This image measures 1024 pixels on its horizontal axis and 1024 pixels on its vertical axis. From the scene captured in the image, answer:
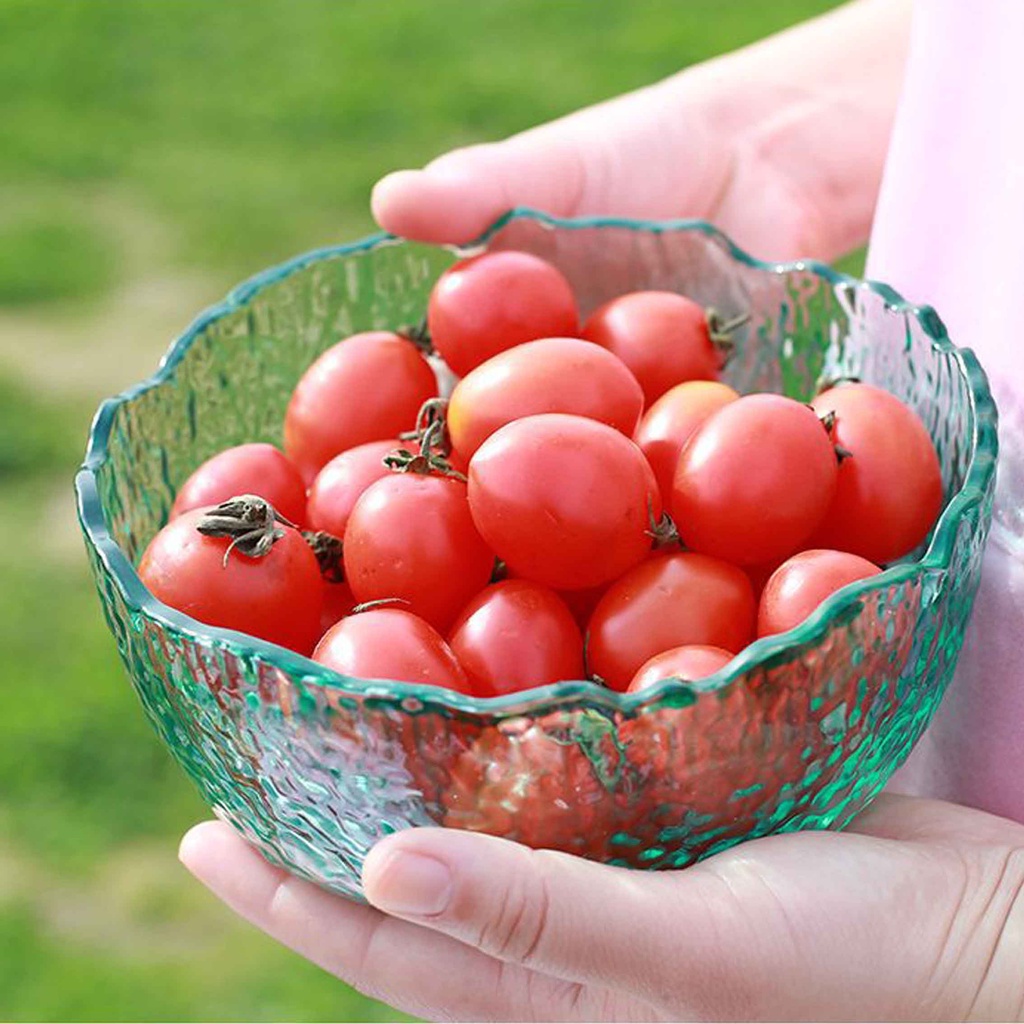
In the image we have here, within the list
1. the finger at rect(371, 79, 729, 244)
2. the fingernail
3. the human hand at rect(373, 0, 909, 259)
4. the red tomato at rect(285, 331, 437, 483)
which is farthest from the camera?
the human hand at rect(373, 0, 909, 259)

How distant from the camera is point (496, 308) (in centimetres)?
108

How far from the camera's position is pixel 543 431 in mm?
904

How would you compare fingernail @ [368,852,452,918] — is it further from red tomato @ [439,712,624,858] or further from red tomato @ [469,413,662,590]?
red tomato @ [469,413,662,590]

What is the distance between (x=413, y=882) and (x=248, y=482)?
1.11ft

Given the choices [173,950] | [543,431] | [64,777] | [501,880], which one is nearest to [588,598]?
[543,431]

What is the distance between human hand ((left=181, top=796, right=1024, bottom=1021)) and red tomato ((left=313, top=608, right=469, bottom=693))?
10 cm

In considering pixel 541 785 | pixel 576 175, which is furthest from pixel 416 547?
pixel 576 175

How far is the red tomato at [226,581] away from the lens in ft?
2.90

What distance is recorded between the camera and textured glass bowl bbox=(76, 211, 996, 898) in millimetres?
763

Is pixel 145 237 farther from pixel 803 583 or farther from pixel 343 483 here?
pixel 803 583

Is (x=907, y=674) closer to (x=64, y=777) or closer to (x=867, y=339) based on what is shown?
(x=867, y=339)

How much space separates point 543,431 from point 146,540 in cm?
30

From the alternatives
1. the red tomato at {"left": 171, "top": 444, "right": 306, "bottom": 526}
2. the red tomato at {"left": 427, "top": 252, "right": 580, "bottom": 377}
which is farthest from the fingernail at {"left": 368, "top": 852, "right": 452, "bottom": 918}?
the red tomato at {"left": 427, "top": 252, "right": 580, "bottom": 377}

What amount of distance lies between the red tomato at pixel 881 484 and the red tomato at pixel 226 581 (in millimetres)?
318
